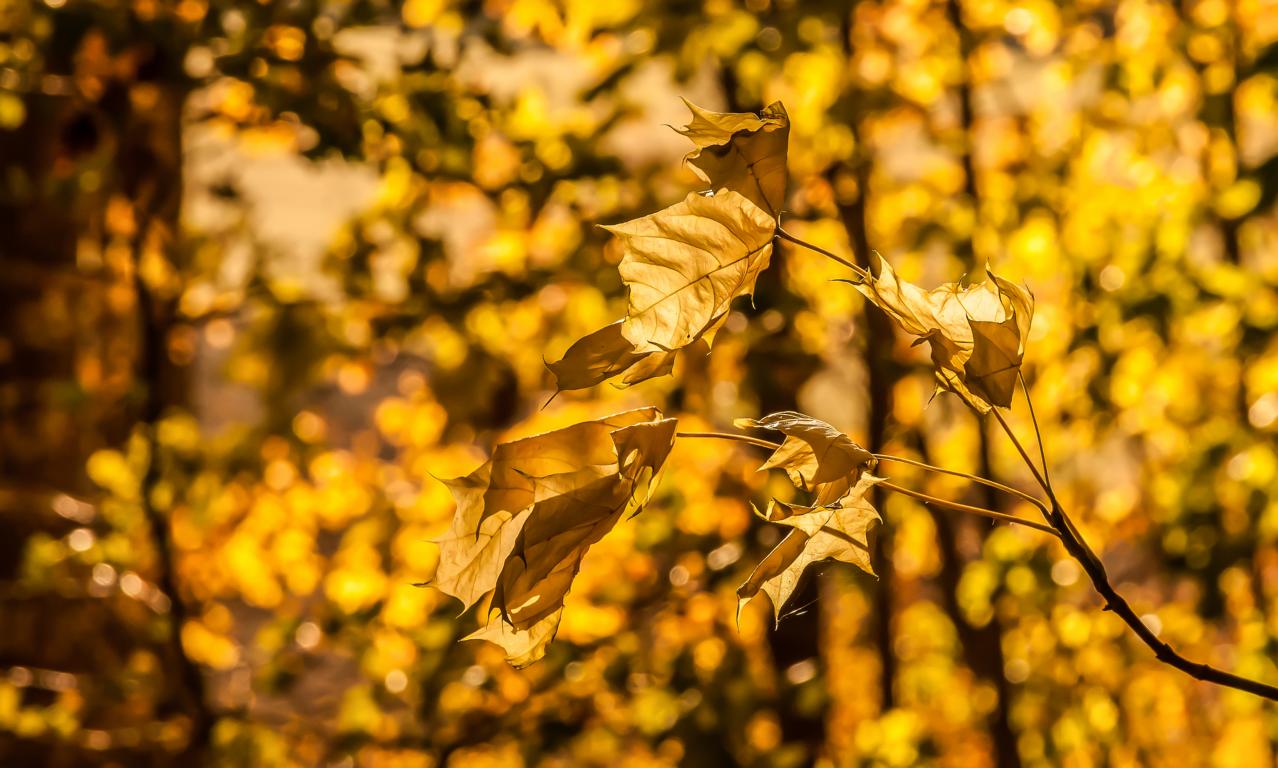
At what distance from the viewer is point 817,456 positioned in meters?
0.52

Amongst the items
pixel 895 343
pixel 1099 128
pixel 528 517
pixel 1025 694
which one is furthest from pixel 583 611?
pixel 528 517

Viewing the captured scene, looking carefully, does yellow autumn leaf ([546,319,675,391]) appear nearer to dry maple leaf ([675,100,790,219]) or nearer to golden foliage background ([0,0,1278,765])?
dry maple leaf ([675,100,790,219])

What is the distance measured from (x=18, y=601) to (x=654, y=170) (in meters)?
1.82

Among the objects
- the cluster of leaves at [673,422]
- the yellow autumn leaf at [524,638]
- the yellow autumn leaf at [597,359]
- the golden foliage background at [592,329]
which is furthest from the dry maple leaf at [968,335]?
the golden foliage background at [592,329]

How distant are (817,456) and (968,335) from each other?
94 mm

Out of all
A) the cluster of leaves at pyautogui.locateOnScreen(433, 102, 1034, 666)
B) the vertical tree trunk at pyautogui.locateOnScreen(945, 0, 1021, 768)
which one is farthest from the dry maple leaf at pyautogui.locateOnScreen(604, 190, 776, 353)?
the vertical tree trunk at pyautogui.locateOnScreen(945, 0, 1021, 768)

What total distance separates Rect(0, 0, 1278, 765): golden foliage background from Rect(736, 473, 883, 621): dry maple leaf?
0.73 meters

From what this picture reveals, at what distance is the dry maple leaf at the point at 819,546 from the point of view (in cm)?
55

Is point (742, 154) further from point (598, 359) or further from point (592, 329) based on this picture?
point (592, 329)

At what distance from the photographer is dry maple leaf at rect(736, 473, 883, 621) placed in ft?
1.80

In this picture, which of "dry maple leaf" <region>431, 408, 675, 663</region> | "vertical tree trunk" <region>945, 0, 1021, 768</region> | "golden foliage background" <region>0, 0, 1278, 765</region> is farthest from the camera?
"vertical tree trunk" <region>945, 0, 1021, 768</region>

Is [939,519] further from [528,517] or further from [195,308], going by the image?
[528,517]

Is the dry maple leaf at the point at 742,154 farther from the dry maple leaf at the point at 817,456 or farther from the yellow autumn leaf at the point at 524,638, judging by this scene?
the yellow autumn leaf at the point at 524,638

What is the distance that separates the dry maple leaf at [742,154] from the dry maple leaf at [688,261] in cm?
1
